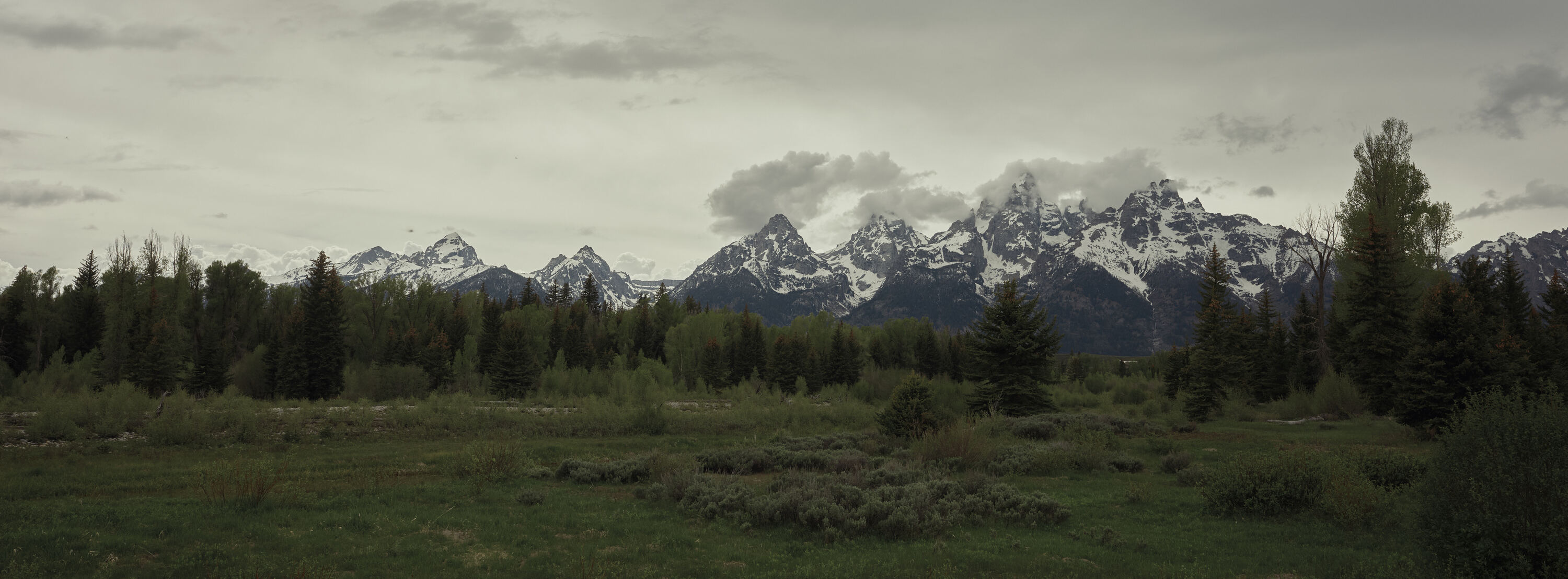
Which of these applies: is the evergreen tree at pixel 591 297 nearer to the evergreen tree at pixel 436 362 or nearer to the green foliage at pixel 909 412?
the evergreen tree at pixel 436 362

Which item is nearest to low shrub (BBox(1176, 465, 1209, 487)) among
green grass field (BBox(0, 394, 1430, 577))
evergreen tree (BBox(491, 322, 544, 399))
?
green grass field (BBox(0, 394, 1430, 577))

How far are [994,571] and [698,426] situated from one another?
26.7 meters

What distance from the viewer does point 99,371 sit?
157 ft

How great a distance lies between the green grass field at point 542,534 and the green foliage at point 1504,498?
27.4 inches

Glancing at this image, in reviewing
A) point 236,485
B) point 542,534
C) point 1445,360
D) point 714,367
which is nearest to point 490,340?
point 714,367

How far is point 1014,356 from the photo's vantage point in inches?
1379

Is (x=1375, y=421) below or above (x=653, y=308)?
below

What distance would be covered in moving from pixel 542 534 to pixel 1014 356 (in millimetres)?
27368

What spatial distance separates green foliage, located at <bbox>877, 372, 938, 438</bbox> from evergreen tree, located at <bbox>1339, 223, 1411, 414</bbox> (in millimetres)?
19013

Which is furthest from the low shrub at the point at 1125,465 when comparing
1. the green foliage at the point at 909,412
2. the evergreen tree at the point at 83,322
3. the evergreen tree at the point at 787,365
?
the evergreen tree at the point at 83,322

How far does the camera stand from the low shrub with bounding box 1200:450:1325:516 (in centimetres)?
1424

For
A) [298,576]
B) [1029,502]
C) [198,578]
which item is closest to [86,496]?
[198,578]

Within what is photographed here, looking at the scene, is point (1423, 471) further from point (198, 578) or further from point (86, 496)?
point (86, 496)

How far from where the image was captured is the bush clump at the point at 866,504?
13.4m
